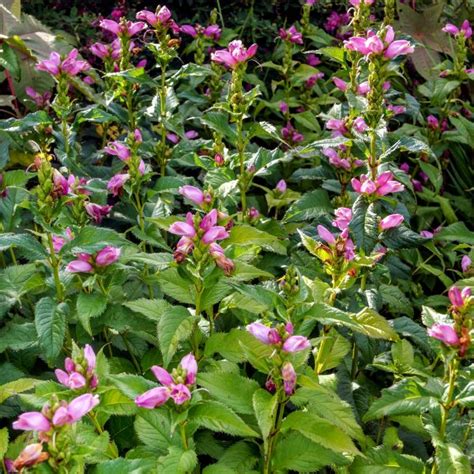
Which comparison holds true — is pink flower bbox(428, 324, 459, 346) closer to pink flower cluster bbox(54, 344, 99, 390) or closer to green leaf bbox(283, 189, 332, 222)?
pink flower cluster bbox(54, 344, 99, 390)

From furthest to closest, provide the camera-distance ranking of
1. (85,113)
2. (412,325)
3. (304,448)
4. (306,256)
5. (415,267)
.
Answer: (415,267) → (85,113) → (306,256) → (412,325) → (304,448)

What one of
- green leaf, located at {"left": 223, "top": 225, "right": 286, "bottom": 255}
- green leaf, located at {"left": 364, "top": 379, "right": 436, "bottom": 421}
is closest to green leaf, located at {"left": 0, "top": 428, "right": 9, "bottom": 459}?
green leaf, located at {"left": 223, "top": 225, "right": 286, "bottom": 255}

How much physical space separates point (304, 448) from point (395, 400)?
243 millimetres

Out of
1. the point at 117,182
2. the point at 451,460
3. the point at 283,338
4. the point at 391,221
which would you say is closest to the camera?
the point at 283,338

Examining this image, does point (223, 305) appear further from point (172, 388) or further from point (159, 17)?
point (159, 17)

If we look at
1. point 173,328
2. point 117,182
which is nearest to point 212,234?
point 173,328

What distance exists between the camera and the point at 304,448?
4.98 ft

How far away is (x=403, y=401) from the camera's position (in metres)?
1.57

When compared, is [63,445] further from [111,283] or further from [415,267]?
[415,267]

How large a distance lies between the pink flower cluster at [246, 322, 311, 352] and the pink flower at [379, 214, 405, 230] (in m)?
0.67

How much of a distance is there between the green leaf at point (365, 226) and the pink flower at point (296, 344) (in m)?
0.65

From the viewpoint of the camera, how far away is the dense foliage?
1399 millimetres

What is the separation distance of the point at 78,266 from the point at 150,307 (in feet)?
0.65

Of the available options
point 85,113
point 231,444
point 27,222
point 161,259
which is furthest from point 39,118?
point 231,444
